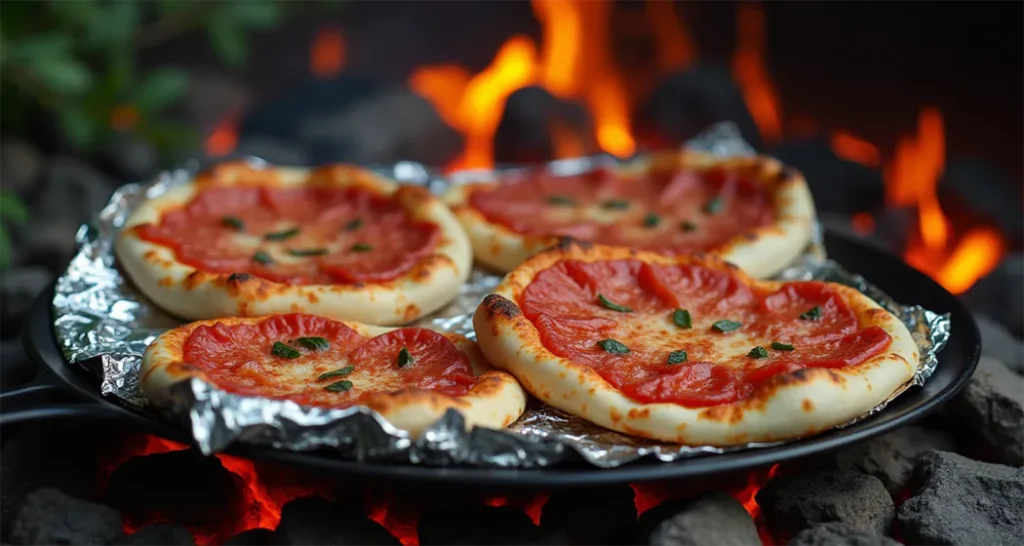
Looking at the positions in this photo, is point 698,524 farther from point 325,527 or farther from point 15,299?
point 15,299

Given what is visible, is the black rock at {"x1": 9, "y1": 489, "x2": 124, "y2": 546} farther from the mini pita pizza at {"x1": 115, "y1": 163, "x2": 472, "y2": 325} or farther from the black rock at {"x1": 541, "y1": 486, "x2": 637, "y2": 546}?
the black rock at {"x1": 541, "y1": 486, "x2": 637, "y2": 546}

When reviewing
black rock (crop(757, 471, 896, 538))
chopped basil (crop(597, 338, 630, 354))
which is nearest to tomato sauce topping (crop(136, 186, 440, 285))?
chopped basil (crop(597, 338, 630, 354))

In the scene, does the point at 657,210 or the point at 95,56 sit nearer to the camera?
the point at 657,210

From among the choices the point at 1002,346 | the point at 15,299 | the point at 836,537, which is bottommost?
the point at 15,299

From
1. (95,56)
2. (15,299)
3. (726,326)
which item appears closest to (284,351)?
(726,326)

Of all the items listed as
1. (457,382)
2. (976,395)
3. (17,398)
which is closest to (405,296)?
(457,382)

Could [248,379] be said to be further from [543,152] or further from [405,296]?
[543,152]
